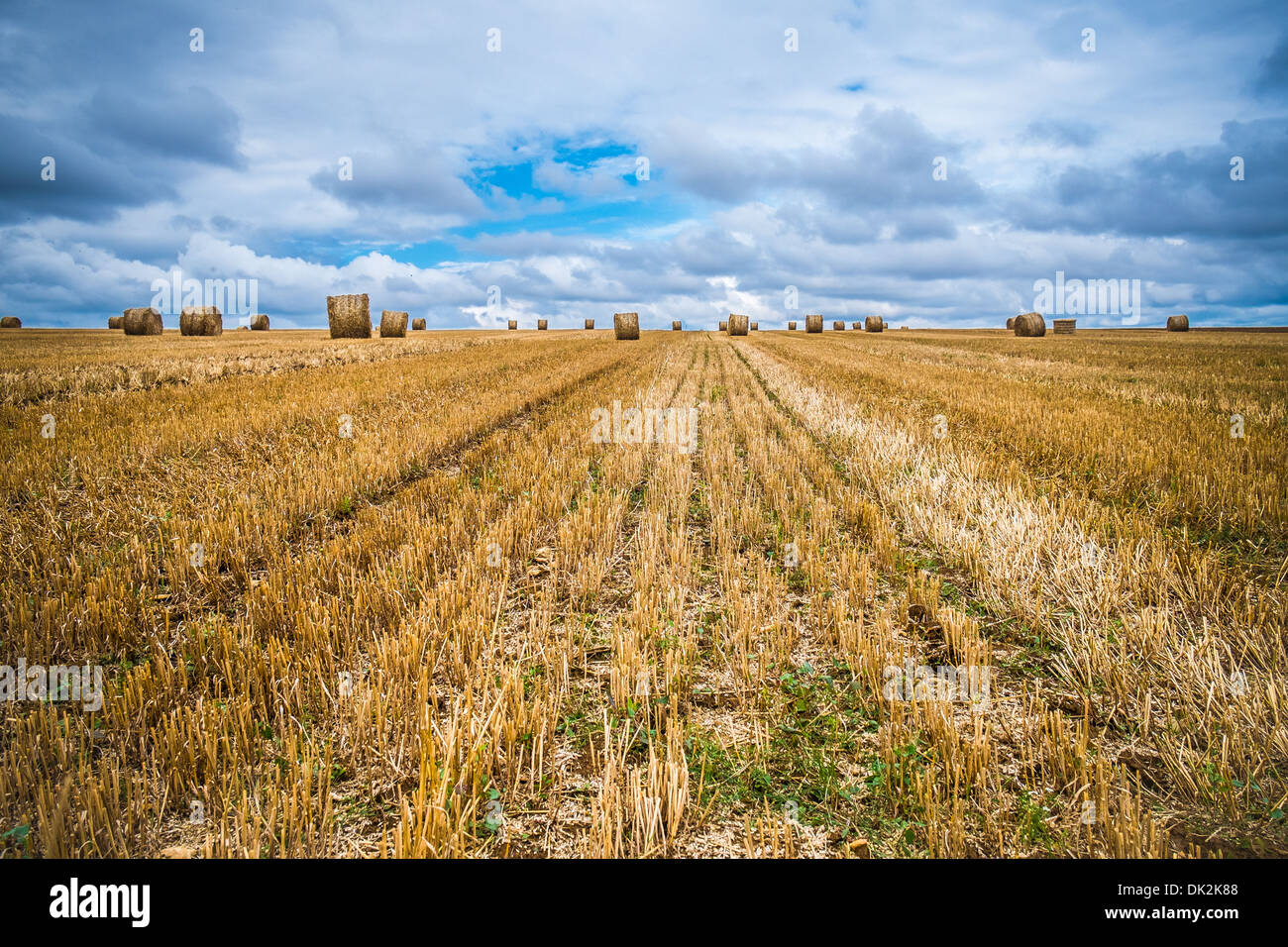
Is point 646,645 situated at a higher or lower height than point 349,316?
lower

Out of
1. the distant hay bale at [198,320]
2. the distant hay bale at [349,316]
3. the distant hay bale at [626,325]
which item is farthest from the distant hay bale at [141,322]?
the distant hay bale at [626,325]

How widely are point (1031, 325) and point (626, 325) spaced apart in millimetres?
29763

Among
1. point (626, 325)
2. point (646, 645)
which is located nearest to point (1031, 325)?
point (626, 325)

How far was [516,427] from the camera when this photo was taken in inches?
399

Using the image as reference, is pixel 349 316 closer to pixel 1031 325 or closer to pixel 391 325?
pixel 391 325

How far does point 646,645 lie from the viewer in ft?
10.8

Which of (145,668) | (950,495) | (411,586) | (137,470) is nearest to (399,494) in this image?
(411,586)

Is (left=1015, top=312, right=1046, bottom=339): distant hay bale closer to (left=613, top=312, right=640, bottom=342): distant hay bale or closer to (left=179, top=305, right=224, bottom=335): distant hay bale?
(left=613, top=312, right=640, bottom=342): distant hay bale

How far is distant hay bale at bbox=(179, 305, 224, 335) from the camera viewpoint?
3353 centimetres

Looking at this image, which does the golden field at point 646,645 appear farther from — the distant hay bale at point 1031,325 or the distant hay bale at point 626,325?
the distant hay bale at point 1031,325

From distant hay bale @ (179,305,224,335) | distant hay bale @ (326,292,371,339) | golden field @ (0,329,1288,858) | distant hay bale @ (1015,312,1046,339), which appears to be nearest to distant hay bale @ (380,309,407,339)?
distant hay bale @ (326,292,371,339)

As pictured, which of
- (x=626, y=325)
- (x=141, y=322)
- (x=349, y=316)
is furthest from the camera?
(x=626, y=325)

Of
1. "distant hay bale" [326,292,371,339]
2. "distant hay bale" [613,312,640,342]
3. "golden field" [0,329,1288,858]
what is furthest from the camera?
"distant hay bale" [613,312,640,342]

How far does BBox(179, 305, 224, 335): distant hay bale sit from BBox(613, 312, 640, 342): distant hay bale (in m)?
24.2
